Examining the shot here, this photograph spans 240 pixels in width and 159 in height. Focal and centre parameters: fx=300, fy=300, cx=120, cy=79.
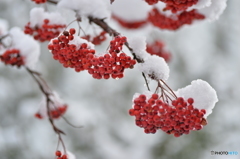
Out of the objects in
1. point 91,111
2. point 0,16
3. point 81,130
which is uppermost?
point 0,16

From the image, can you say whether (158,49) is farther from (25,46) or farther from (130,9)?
(25,46)

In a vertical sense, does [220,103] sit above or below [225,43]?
below

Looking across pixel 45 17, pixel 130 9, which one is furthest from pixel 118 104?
pixel 45 17

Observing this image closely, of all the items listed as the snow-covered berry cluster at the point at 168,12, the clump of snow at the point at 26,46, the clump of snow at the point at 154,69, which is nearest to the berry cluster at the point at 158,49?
the snow-covered berry cluster at the point at 168,12

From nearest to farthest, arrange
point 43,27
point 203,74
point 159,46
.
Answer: point 43,27, point 159,46, point 203,74

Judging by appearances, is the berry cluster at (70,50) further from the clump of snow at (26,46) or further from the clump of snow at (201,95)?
the clump of snow at (26,46)

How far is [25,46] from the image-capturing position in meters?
2.21

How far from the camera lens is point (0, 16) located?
6.53m

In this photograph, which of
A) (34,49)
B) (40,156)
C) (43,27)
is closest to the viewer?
(43,27)

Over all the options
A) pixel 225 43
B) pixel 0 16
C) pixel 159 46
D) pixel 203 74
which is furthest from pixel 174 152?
pixel 0 16

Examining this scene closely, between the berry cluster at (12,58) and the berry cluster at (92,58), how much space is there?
0.70 meters

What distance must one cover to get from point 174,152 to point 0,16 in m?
4.75

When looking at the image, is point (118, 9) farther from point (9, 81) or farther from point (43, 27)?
point (9, 81)

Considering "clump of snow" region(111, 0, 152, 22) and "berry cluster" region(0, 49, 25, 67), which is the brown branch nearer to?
"berry cluster" region(0, 49, 25, 67)
